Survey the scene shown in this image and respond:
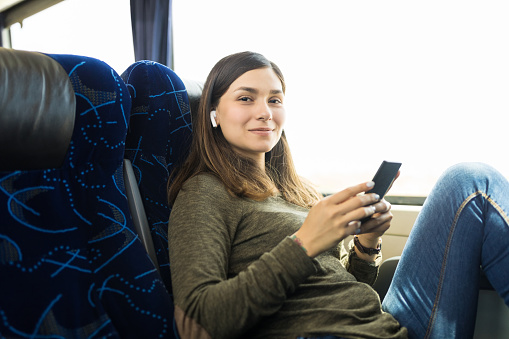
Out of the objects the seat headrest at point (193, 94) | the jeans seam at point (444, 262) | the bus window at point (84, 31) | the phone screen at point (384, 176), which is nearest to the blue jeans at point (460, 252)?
the jeans seam at point (444, 262)

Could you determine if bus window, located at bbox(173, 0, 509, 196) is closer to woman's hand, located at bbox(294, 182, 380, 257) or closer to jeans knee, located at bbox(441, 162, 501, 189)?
jeans knee, located at bbox(441, 162, 501, 189)

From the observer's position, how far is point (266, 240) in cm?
97

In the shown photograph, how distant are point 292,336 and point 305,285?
0.41ft

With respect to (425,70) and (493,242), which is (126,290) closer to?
(493,242)

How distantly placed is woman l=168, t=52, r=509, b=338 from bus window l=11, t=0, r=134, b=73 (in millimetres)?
1818

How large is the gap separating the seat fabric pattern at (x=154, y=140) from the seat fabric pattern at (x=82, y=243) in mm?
95

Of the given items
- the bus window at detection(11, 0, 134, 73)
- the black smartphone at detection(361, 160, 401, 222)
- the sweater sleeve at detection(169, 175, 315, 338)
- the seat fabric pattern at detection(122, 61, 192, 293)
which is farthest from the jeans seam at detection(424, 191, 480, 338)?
the bus window at detection(11, 0, 134, 73)

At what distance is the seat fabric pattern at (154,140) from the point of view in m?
1.07

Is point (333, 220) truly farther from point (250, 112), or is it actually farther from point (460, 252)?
point (250, 112)

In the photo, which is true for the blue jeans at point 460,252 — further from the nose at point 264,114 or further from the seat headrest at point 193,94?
the seat headrest at point 193,94

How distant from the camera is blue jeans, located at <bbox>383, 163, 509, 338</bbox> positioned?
88 cm

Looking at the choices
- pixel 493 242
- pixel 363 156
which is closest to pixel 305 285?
pixel 493 242

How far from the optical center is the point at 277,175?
1.34 meters

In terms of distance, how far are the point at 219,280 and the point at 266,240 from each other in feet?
0.64
